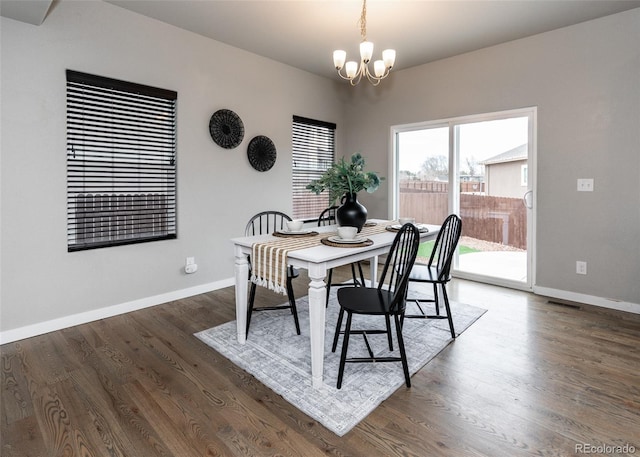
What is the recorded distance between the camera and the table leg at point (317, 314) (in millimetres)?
1908

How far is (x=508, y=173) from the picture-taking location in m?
3.86

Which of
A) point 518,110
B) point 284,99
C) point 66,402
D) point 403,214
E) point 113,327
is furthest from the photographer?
point 403,214

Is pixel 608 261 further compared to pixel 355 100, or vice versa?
pixel 355 100

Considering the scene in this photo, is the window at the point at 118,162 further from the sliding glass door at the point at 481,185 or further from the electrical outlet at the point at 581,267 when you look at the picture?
Answer: the electrical outlet at the point at 581,267

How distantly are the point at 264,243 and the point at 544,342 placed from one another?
6.92 ft

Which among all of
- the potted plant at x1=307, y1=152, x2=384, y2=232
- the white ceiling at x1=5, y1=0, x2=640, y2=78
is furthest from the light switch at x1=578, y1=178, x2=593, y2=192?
the potted plant at x1=307, y1=152, x2=384, y2=232

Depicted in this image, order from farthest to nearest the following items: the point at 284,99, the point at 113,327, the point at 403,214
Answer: the point at 403,214 < the point at 284,99 < the point at 113,327

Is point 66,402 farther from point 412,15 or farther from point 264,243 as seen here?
point 412,15

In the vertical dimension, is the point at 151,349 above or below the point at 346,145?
below

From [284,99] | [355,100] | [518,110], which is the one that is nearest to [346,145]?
[355,100]

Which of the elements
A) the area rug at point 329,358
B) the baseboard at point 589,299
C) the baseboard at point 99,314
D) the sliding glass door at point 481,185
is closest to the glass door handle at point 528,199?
the sliding glass door at point 481,185

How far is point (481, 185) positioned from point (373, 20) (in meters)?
2.13

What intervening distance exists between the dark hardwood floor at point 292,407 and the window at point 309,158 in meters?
2.48

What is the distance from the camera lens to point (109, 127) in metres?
3.00
